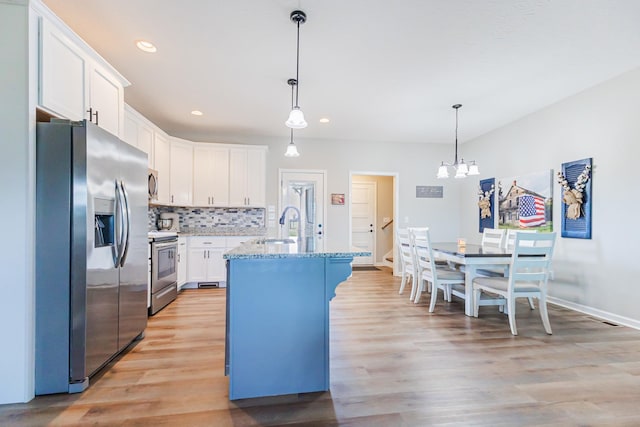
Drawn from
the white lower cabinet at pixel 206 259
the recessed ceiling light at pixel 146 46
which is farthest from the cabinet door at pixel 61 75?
the white lower cabinet at pixel 206 259

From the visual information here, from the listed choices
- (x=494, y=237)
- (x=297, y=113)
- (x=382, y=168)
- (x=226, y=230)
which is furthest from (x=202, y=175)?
(x=494, y=237)

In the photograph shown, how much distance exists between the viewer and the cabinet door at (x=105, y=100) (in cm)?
232

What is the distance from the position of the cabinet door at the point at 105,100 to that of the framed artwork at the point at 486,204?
17.4 feet

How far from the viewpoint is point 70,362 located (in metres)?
1.82

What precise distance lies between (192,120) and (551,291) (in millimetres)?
5692

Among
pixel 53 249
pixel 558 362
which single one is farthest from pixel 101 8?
pixel 558 362

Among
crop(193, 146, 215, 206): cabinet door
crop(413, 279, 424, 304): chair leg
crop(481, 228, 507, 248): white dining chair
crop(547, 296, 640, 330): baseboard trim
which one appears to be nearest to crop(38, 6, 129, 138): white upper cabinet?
crop(193, 146, 215, 206): cabinet door

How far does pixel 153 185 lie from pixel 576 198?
17.4 feet

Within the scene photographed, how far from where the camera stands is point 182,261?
4.37m

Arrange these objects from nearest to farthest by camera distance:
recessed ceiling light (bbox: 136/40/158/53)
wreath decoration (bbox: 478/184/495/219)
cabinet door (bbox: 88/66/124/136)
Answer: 1. cabinet door (bbox: 88/66/124/136)
2. recessed ceiling light (bbox: 136/40/158/53)
3. wreath decoration (bbox: 478/184/495/219)

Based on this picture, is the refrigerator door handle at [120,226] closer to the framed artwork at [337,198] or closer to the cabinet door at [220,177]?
the cabinet door at [220,177]

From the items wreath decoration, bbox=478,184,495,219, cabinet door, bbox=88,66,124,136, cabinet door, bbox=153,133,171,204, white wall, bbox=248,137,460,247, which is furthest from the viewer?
white wall, bbox=248,137,460,247

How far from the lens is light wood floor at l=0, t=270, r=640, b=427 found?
5.34 feet

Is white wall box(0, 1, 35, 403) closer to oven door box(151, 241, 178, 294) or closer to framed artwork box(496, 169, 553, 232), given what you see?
oven door box(151, 241, 178, 294)
